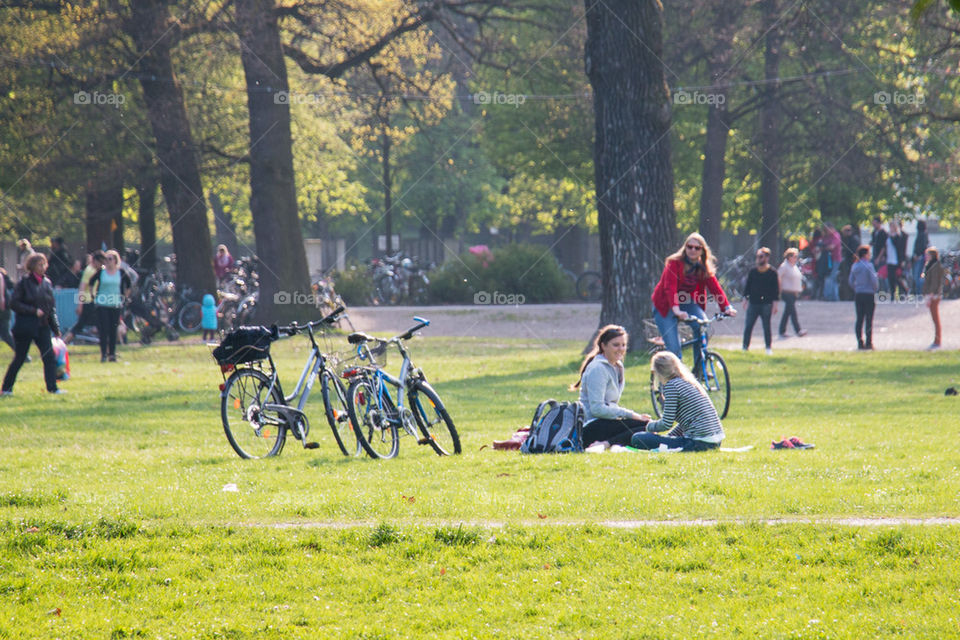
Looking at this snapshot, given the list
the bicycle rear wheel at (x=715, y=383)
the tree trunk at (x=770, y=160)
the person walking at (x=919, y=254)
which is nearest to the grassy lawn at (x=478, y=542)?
the bicycle rear wheel at (x=715, y=383)

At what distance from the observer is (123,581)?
547 centimetres

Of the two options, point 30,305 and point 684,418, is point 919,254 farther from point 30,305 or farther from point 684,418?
point 30,305

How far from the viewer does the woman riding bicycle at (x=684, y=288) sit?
39.5 ft

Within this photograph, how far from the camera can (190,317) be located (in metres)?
25.0

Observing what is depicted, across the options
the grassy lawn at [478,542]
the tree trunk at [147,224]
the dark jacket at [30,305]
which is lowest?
the grassy lawn at [478,542]

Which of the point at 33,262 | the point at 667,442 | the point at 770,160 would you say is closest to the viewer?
the point at 667,442

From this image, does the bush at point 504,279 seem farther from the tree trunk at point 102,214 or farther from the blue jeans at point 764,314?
the blue jeans at point 764,314

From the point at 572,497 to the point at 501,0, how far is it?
18.2m

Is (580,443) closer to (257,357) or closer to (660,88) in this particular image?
(257,357)

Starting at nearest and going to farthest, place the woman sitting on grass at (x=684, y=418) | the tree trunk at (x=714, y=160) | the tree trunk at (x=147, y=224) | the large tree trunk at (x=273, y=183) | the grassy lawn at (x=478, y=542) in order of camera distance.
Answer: the grassy lawn at (x=478, y=542)
the woman sitting on grass at (x=684, y=418)
the large tree trunk at (x=273, y=183)
the tree trunk at (x=147, y=224)
the tree trunk at (x=714, y=160)

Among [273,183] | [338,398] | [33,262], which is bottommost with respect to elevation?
[338,398]

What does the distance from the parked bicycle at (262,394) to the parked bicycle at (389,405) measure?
0.20 metres

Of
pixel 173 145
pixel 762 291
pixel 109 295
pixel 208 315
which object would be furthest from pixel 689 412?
pixel 173 145

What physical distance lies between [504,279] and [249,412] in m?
22.7
